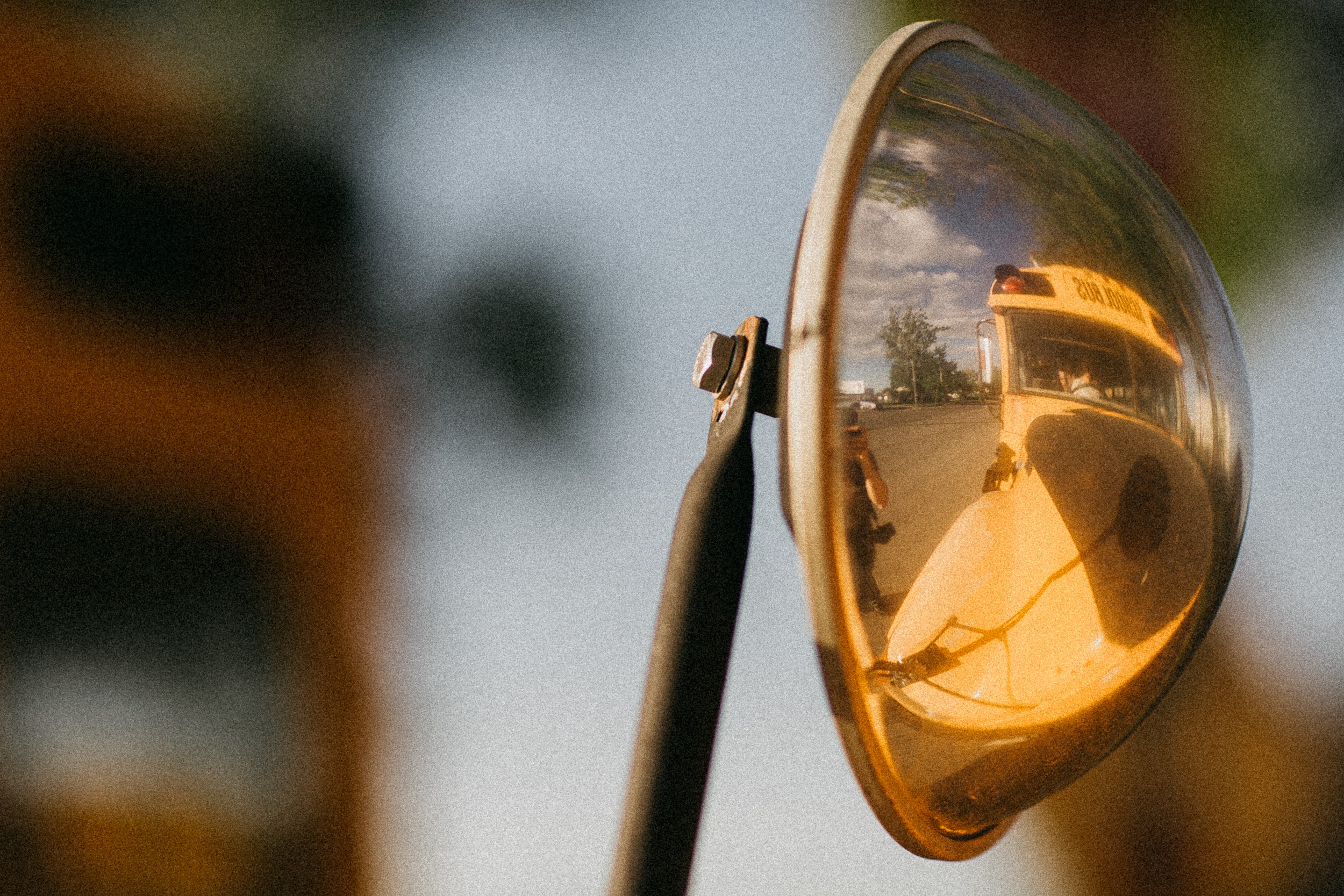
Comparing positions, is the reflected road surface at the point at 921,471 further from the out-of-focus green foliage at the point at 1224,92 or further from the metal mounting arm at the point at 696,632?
the out-of-focus green foliage at the point at 1224,92

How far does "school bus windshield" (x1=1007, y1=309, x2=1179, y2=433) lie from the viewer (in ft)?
1.20

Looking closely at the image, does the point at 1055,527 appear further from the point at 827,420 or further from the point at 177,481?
the point at 177,481

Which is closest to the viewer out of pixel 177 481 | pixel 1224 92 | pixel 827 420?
pixel 827 420

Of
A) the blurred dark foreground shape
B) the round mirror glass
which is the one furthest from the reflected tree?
the blurred dark foreground shape

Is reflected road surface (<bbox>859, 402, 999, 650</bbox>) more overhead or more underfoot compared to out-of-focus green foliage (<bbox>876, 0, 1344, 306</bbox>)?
more underfoot

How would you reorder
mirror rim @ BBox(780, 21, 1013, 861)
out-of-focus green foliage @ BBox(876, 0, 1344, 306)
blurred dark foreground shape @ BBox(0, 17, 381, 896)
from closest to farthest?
mirror rim @ BBox(780, 21, 1013, 861) → out-of-focus green foliage @ BBox(876, 0, 1344, 306) → blurred dark foreground shape @ BBox(0, 17, 381, 896)

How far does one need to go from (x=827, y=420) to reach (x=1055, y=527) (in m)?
0.12

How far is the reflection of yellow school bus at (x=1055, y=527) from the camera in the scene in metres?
0.36

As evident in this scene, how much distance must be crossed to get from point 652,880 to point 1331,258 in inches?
43.6

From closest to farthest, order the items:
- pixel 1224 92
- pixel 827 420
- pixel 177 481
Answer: pixel 827 420, pixel 1224 92, pixel 177 481

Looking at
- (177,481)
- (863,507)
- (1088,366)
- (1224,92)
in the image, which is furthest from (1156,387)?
(177,481)

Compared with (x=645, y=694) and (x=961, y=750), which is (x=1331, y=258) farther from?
(x=645, y=694)

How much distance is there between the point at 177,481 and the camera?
1.79 meters

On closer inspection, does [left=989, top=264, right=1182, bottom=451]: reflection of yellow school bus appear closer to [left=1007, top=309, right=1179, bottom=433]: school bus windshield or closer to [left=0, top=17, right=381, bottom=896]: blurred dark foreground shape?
[left=1007, top=309, right=1179, bottom=433]: school bus windshield
